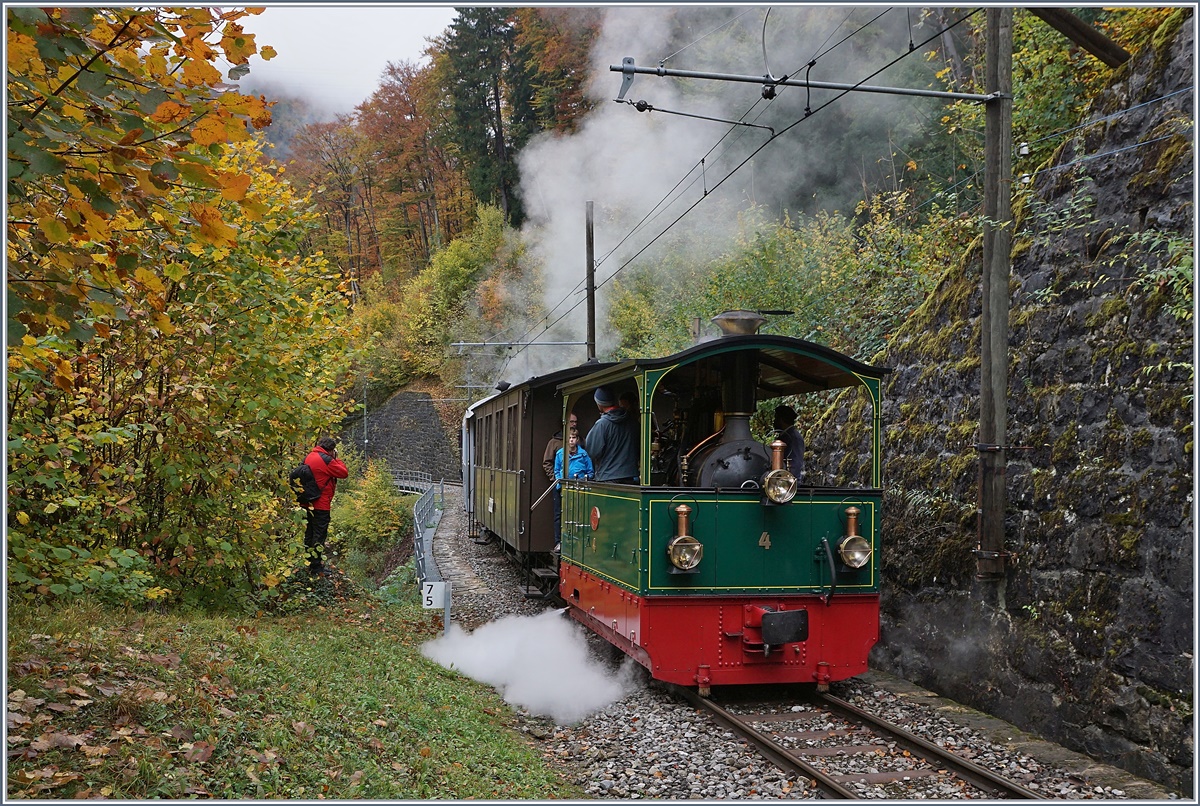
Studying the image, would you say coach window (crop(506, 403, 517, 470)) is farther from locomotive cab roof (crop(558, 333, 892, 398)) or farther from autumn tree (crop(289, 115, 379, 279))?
autumn tree (crop(289, 115, 379, 279))

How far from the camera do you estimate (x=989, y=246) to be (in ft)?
23.6

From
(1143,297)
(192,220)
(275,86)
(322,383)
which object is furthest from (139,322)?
(275,86)

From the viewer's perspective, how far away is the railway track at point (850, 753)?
5.07m

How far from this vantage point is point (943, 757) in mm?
5461

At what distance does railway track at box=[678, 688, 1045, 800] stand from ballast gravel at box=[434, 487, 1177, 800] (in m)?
0.02

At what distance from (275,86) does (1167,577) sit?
642 feet

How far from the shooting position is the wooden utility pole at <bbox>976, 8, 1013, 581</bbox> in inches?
281

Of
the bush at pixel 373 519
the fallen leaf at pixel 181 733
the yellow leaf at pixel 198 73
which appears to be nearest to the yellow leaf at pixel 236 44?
the yellow leaf at pixel 198 73

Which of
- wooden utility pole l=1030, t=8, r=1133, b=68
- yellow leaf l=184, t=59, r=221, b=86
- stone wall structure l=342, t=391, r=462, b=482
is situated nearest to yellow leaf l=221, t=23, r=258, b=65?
yellow leaf l=184, t=59, r=221, b=86

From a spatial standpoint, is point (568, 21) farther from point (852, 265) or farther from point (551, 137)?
point (852, 265)

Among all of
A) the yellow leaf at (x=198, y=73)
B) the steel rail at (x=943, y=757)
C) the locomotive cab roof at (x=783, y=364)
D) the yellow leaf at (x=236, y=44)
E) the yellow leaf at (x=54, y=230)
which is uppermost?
the yellow leaf at (x=236, y=44)

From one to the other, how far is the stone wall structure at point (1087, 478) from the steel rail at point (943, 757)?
1124mm

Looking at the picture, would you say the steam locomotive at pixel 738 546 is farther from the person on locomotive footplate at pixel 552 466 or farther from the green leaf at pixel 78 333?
the green leaf at pixel 78 333

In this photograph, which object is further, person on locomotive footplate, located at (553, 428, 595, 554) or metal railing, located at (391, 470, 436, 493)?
metal railing, located at (391, 470, 436, 493)
